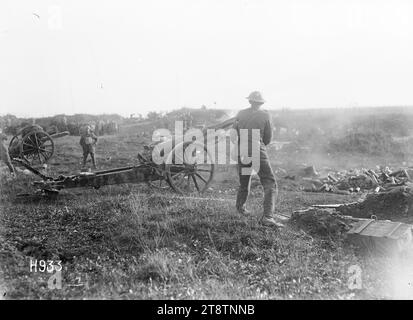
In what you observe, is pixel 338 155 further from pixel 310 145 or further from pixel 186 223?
pixel 186 223

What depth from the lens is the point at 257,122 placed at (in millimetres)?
6719

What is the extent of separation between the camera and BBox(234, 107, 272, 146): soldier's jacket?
6.71 m

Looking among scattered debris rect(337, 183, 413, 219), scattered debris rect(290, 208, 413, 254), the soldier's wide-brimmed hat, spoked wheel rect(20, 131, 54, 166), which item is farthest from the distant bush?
the soldier's wide-brimmed hat

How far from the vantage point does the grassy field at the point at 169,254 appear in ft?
14.8

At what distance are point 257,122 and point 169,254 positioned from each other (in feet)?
8.50

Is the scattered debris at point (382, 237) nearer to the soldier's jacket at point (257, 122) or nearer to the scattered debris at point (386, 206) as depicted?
the scattered debris at point (386, 206)

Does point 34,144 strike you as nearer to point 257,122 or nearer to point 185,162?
point 185,162

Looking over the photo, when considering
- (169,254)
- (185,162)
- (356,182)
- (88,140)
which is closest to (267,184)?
(169,254)

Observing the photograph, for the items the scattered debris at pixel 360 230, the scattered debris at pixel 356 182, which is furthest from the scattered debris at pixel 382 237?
the scattered debris at pixel 356 182

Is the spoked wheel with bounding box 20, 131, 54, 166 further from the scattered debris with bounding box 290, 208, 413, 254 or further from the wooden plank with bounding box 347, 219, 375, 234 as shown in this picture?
the wooden plank with bounding box 347, 219, 375, 234

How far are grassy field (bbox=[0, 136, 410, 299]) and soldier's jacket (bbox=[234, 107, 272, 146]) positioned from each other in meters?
1.31

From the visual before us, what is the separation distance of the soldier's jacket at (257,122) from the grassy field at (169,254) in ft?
4.29
